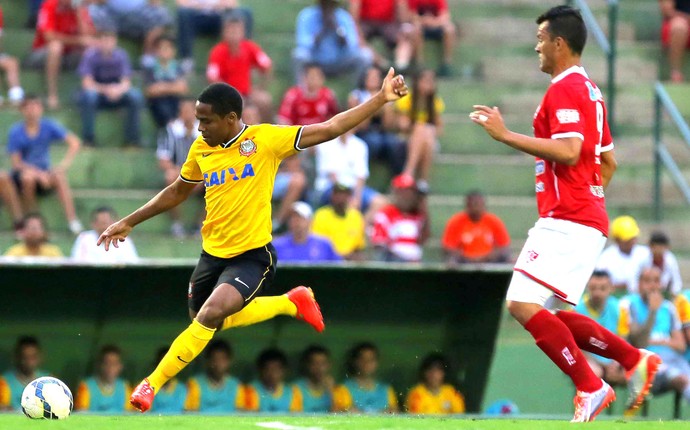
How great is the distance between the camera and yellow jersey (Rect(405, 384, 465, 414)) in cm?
1180

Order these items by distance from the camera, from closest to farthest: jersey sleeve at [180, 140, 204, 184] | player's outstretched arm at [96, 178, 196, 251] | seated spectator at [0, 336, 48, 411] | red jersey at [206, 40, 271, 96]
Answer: jersey sleeve at [180, 140, 204, 184]
player's outstretched arm at [96, 178, 196, 251]
seated spectator at [0, 336, 48, 411]
red jersey at [206, 40, 271, 96]

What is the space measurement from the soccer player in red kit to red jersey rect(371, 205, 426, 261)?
579cm

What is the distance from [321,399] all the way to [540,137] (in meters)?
4.64

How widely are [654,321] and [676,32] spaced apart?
584 cm

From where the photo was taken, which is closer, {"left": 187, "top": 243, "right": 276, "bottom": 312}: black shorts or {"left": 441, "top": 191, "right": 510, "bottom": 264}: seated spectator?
{"left": 187, "top": 243, "right": 276, "bottom": 312}: black shorts

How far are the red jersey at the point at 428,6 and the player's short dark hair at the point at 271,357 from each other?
623 cm

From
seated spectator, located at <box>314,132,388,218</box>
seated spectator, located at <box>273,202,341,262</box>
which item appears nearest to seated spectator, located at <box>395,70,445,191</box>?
seated spectator, located at <box>314,132,388,218</box>

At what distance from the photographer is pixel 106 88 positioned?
50.7 ft

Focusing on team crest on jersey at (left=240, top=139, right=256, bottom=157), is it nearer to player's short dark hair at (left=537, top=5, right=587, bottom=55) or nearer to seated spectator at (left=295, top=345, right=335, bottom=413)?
player's short dark hair at (left=537, top=5, right=587, bottom=55)

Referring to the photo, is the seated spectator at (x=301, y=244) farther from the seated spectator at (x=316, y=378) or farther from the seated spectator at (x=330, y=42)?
the seated spectator at (x=330, y=42)

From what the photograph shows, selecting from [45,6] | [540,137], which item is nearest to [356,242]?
[45,6]

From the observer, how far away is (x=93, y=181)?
1534 centimetres

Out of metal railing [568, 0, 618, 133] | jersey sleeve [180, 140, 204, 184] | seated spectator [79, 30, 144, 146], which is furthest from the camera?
metal railing [568, 0, 618, 133]

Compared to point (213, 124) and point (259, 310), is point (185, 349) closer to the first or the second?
point (259, 310)
